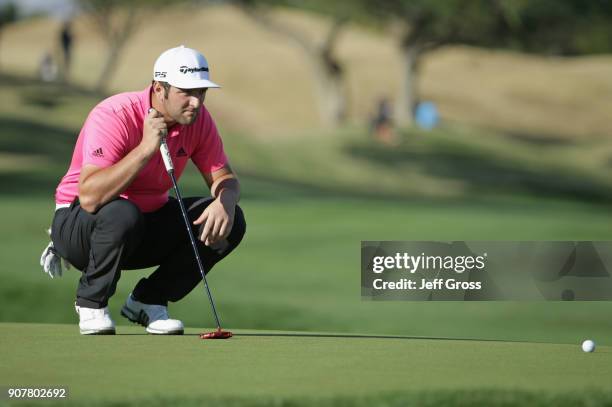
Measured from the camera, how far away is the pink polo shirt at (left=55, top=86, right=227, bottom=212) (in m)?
6.38

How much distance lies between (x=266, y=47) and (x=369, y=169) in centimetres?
4164

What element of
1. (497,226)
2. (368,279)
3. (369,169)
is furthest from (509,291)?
(369,169)

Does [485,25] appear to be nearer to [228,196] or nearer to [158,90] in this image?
[228,196]

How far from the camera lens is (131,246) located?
650 cm

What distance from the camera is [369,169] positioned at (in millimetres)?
41438

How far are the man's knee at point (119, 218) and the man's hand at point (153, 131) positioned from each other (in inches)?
13.7

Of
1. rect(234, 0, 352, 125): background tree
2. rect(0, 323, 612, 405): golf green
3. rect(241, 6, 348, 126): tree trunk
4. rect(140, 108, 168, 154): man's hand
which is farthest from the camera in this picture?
rect(241, 6, 348, 126): tree trunk

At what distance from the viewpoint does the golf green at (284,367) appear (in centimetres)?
455

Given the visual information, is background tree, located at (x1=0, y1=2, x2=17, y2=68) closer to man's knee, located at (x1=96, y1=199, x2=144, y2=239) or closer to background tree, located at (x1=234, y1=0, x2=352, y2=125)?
background tree, located at (x1=234, y1=0, x2=352, y2=125)

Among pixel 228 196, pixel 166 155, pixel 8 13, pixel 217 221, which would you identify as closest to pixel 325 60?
pixel 228 196

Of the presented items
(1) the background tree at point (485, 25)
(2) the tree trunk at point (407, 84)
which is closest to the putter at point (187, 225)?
(1) the background tree at point (485, 25)

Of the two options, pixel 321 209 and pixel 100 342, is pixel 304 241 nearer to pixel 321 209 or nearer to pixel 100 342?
pixel 321 209

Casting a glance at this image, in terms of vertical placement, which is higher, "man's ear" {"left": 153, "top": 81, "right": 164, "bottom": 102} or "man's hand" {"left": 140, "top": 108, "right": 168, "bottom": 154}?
"man's ear" {"left": 153, "top": 81, "right": 164, "bottom": 102}

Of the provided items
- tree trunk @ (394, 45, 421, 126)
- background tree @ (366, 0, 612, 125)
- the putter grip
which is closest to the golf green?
the putter grip
